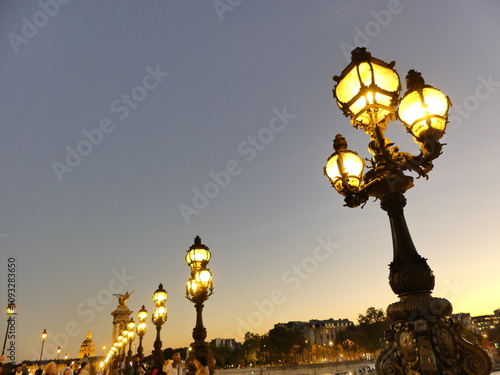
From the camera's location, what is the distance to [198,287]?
10.9 m

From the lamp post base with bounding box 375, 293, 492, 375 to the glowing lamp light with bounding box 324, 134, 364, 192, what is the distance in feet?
6.57

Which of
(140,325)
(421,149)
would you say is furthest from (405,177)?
(140,325)

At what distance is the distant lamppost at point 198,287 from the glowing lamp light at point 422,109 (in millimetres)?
8007

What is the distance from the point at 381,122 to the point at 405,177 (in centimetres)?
133

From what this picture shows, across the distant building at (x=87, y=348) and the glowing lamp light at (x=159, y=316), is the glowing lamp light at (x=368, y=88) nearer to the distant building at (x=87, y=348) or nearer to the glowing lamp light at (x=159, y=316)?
the glowing lamp light at (x=159, y=316)

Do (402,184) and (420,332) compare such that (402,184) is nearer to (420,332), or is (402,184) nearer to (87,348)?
(420,332)

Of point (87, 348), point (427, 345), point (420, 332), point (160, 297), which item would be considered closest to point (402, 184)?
point (420, 332)

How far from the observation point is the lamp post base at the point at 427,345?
3641 millimetres

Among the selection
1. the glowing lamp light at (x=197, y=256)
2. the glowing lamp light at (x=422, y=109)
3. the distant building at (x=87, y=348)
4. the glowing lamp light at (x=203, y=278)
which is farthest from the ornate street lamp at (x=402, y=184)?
the distant building at (x=87, y=348)

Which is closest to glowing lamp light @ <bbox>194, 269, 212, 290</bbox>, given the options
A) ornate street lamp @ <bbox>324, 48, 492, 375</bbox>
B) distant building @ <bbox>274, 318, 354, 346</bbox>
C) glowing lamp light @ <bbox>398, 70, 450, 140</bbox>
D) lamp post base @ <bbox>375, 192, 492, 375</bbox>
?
ornate street lamp @ <bbox>324, 48, 492, 375</bbox>

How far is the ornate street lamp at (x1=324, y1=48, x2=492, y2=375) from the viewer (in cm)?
376

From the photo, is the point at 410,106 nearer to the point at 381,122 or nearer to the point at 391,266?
the point at 381,122

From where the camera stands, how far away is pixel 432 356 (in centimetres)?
369

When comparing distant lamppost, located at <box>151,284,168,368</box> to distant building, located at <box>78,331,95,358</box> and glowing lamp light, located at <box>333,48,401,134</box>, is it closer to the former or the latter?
glowing lamp light, located at <box>333,48,401,134</box>
